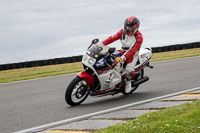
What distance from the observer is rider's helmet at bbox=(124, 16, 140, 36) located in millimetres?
7070

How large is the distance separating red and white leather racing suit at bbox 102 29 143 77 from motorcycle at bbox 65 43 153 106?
0.18m

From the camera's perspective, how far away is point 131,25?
7.07 meters

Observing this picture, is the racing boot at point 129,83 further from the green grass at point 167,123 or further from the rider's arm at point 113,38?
the green grass at point 167,123

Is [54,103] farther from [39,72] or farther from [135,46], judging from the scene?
[39,72]

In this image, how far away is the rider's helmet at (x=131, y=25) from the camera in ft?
23.2

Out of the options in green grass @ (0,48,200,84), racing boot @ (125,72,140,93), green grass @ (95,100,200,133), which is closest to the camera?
green grass @ (95,100,200,133)

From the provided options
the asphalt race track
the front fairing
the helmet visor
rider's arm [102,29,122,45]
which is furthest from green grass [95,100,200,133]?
rider's arm [102,29,122,45]

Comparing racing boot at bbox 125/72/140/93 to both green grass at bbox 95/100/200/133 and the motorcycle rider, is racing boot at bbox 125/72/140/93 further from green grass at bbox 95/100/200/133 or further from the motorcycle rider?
green grass at bbox 95/100/200/133

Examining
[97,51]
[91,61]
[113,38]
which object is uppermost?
[113,38]

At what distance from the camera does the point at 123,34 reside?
740 cm

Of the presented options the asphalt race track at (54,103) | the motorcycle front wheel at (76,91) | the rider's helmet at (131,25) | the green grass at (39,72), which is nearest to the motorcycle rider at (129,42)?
the rider's helmet at (131,25)

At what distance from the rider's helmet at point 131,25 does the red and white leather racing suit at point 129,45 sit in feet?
0.47

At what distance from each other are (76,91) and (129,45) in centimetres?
170

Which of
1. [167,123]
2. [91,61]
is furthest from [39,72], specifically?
[167,123]
